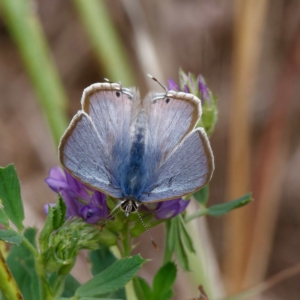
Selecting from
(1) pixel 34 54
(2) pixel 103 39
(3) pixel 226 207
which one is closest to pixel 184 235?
(3) pixel 226 207

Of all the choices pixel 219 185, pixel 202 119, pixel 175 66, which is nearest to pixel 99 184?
pixel 202 119

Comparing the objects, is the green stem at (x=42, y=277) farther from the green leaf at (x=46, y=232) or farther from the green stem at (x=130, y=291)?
the green stem at (x=130, y=291)

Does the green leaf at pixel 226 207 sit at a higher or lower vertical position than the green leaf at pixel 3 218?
lower

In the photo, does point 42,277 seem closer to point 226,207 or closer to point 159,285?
point 159,285

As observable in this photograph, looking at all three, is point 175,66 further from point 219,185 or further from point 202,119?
point 202,119

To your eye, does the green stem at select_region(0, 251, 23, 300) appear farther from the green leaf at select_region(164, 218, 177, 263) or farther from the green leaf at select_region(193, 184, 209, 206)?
the green leaf at select_region(193, 184, 209, 206)

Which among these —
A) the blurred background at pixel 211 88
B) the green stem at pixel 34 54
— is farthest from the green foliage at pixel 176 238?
the green stem at pixel 34 54
